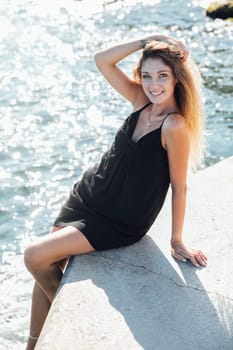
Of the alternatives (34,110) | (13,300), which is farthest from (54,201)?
A: (34,110)

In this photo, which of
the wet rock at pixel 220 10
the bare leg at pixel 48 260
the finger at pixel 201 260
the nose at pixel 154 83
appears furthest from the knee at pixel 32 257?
the wet rock at pixel 220 10

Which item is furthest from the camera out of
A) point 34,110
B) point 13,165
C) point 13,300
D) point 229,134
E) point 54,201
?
point 34,110

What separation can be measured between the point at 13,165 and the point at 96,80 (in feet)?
12.7

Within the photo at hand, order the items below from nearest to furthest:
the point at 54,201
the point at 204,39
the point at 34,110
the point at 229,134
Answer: the point at 54,201 < the point at 229,134 < the point at 34,110 < the point at 204,39

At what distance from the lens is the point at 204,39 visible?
15359 mm

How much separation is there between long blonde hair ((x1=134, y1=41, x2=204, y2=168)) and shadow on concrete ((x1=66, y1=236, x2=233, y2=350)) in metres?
0.78

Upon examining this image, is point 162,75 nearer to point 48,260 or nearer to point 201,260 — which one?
point 201,260

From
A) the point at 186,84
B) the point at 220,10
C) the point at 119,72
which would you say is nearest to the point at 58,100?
the point at 119,72

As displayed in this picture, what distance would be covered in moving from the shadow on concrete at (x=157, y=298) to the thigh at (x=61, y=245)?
0.08m

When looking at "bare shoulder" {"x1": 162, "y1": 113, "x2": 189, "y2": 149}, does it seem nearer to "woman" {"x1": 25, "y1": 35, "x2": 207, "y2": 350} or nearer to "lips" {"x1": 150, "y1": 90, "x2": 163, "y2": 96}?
"woman" {"x1": 25, "y1": 35, "x2": 207, "y2": 350}

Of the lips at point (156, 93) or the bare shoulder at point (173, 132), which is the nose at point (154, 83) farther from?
the bare shoulder at point (173, 132)

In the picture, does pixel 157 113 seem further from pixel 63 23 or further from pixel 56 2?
pixel 56 2

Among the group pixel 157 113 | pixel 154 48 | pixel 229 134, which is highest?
pixel 154 48

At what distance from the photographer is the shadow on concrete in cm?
398
